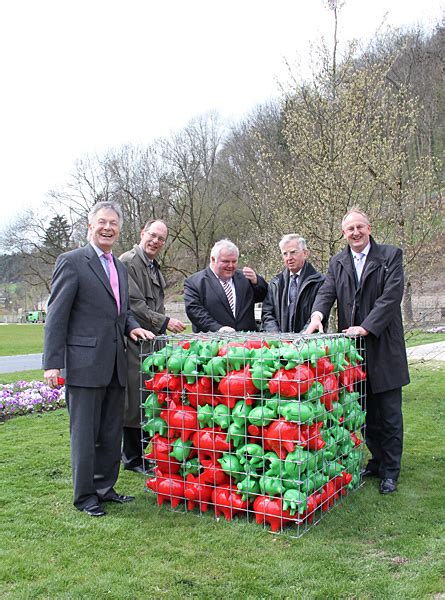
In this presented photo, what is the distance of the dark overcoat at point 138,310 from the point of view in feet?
15.2

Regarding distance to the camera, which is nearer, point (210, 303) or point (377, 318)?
point (377, 318)

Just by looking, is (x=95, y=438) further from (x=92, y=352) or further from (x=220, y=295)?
(x=220, y=295)

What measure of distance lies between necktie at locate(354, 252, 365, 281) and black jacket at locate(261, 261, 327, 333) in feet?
1.36

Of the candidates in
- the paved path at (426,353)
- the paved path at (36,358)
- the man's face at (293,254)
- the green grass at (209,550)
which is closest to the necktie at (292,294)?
the man's face at (293,254)

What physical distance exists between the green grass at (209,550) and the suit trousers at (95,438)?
0.17 meters

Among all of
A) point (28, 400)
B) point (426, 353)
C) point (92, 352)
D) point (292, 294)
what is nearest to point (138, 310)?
point (92, 352)

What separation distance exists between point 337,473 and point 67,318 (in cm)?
201

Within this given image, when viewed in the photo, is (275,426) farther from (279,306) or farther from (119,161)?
(119,161)

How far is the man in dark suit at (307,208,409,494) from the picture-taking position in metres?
4.25

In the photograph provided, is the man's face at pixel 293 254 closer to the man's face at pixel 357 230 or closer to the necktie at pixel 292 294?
the necktie at pixel 292 294

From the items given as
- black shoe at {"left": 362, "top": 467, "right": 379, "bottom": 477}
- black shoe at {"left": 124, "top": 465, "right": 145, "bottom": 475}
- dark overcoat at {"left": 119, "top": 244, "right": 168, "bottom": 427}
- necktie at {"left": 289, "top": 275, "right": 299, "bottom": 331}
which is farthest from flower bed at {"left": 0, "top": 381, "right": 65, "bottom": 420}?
black shoe at {"left": 362, "top": 467, "right": 379, "bottom": 477}

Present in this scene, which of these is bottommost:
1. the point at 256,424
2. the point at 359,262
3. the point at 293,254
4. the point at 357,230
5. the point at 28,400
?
the point at 28,400

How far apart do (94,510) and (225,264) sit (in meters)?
2.05

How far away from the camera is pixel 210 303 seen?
4.88 meters
